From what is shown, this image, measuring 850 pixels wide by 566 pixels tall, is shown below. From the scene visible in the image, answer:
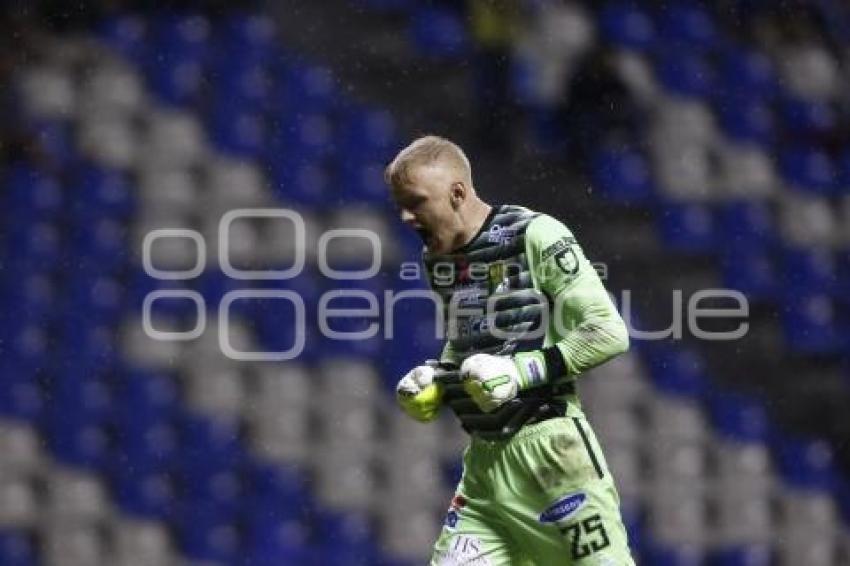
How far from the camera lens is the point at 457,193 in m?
2.91

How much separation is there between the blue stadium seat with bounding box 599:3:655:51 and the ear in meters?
1.17

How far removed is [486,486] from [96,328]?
127 cm

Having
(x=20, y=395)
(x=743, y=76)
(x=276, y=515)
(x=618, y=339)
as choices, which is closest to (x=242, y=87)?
(x=20, y=395)

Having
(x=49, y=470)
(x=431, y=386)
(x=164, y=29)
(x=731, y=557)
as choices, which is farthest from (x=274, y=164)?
(x=731, y=557)

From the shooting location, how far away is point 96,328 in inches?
151

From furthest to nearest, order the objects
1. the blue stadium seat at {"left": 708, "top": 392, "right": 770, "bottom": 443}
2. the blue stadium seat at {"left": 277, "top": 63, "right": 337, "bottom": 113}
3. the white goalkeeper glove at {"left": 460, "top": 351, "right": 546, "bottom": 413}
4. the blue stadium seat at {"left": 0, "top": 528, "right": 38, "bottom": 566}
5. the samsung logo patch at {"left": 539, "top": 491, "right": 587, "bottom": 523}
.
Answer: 1. the blue stadium seat at {"left": 708, "top": 392, "right": 770, "bottom": 443}
2. the blue stadium seat at {"left": 277, "top": 63, "right": 337, "bottom": 113}
3. the blue stadium seat at {"left": 0, "top": 528, "right": 38, "bottom": 566}
4. the samsung logo patch at {"left": 539, "top": 491, "right": 587, "bottom": 523}
5. the white goalkeeper glove at {"left": 460, "top": 351, "right": 546, "bottom": 413}

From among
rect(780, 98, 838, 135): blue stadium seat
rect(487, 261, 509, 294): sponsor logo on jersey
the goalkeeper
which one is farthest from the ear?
rect(780, 98, 838, 135): blue stadium seat

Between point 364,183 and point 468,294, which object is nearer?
point 468,294

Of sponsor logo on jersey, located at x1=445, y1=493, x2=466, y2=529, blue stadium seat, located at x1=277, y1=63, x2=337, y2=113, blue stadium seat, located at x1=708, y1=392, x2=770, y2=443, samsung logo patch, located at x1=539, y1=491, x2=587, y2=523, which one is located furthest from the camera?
blue stadium seat, located at x1=708, y1=392, x2=770, y2=443

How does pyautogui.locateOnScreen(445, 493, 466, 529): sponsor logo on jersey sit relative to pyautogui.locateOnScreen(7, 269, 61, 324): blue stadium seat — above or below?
below

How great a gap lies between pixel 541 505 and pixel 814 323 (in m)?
1.43

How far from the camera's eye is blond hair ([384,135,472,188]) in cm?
289

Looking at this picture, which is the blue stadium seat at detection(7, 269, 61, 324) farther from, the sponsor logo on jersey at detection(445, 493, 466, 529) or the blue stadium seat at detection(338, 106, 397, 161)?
the sponsor logo on jersey at detection(445, 493, 466, 529)

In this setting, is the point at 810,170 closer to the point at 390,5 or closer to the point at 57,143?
the point at 390,5
